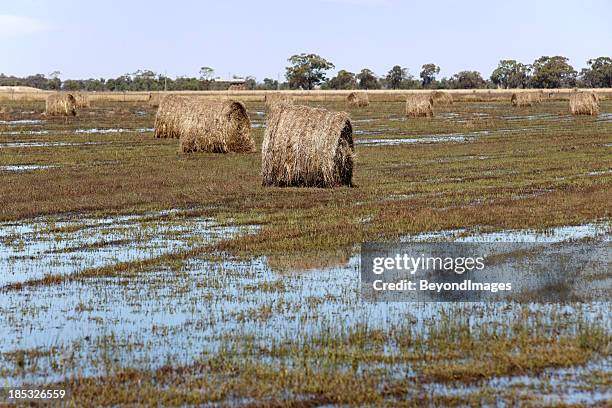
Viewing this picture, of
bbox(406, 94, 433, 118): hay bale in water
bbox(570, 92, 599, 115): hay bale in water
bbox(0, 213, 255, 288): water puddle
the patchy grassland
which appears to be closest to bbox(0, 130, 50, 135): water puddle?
the patchy grassland

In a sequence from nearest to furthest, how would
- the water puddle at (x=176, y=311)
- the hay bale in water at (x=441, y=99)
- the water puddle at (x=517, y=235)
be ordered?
the water puddle at (x=176, y=311)
the water puddle at (x=517, y=235)
the hay bale in water at (x=441, y=99)

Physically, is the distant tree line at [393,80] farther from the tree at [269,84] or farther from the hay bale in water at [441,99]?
the hay bale in water at [441,99]

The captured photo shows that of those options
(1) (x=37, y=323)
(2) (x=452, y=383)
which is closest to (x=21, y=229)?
(1) (x=37, y=323)

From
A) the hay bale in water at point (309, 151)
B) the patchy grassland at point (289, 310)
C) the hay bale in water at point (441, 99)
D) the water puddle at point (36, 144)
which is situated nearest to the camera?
the patchy grassland at point (289, 310)

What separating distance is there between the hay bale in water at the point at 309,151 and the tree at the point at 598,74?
152 meters

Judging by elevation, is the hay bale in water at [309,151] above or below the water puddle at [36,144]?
above

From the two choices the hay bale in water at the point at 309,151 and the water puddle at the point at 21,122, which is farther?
the water puddle at the point at 21,122

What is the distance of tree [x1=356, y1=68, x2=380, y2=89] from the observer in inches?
6845

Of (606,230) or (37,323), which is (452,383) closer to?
(37,323)

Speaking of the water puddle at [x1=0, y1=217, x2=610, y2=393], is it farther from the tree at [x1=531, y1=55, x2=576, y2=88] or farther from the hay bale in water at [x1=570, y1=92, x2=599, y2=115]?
the tree at [x1=531, y1=55, x2=576, y2=88]

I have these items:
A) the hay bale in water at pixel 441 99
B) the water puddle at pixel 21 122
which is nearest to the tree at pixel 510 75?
the hay bale in water at pixel 441 99

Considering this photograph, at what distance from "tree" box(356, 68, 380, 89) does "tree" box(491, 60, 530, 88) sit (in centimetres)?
2069

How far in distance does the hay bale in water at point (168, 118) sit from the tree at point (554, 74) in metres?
135

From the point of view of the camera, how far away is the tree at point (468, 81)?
174 meters
